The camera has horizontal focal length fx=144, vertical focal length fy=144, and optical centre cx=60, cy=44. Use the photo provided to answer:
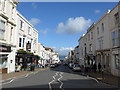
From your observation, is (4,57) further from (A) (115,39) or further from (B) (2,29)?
(A) (115,39)

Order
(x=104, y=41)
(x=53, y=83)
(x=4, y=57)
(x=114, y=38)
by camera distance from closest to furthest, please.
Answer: (x=53, y=83)
(x=114, y=38)
(x=4, y=57)
(x=104, y=41)

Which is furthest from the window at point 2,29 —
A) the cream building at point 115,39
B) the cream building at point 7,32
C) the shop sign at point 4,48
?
the cream building at point 115,39

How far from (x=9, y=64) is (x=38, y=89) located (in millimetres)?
14386

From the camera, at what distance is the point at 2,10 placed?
68.1 feet

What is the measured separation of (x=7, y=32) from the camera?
74.1 ft

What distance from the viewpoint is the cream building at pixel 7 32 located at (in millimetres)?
20797

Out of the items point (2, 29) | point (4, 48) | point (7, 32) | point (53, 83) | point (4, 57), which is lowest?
point (53, 83)

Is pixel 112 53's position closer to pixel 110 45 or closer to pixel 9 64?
pixel 110 45

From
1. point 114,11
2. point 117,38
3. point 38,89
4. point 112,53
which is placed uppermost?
point 114,11

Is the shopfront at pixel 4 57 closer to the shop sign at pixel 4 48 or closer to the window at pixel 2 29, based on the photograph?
the shop sign at pixel 4 48

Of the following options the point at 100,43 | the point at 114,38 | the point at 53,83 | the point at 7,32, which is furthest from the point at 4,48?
the point at 100,43

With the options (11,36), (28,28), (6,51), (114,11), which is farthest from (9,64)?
(114,11)

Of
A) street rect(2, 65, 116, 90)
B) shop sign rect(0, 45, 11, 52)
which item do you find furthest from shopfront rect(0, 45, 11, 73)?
street rect(2, 65, 116, 90)

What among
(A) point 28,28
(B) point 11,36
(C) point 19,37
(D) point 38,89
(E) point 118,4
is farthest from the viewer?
(A) point 28,28
